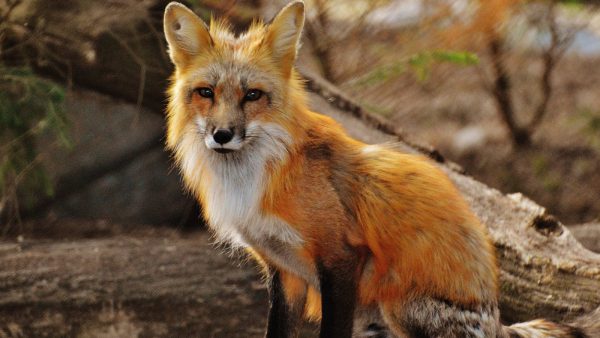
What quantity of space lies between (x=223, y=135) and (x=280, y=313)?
116 cm

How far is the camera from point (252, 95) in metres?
3.49

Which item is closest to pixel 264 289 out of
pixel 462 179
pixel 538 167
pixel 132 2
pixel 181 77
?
pixel 462 179

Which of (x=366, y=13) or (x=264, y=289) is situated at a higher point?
(x=366, y=13)

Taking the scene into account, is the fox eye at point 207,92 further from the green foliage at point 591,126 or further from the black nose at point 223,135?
the green foliage at point 591,126

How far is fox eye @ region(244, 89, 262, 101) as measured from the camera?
137 inches

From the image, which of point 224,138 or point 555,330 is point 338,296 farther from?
point 555,330

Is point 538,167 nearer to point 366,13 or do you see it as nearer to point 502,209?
point 366,13

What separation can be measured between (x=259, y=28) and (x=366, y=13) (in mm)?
3344

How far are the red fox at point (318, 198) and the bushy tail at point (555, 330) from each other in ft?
1.11

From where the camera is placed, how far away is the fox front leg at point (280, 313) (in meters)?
4.05

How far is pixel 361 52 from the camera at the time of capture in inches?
296

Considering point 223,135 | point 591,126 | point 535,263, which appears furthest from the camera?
point 591,126

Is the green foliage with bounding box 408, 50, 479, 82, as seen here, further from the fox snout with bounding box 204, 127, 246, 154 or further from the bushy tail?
the fox snout with bounding box 204, 127, 246, 154

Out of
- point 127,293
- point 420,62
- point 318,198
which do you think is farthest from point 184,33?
point 420,62
